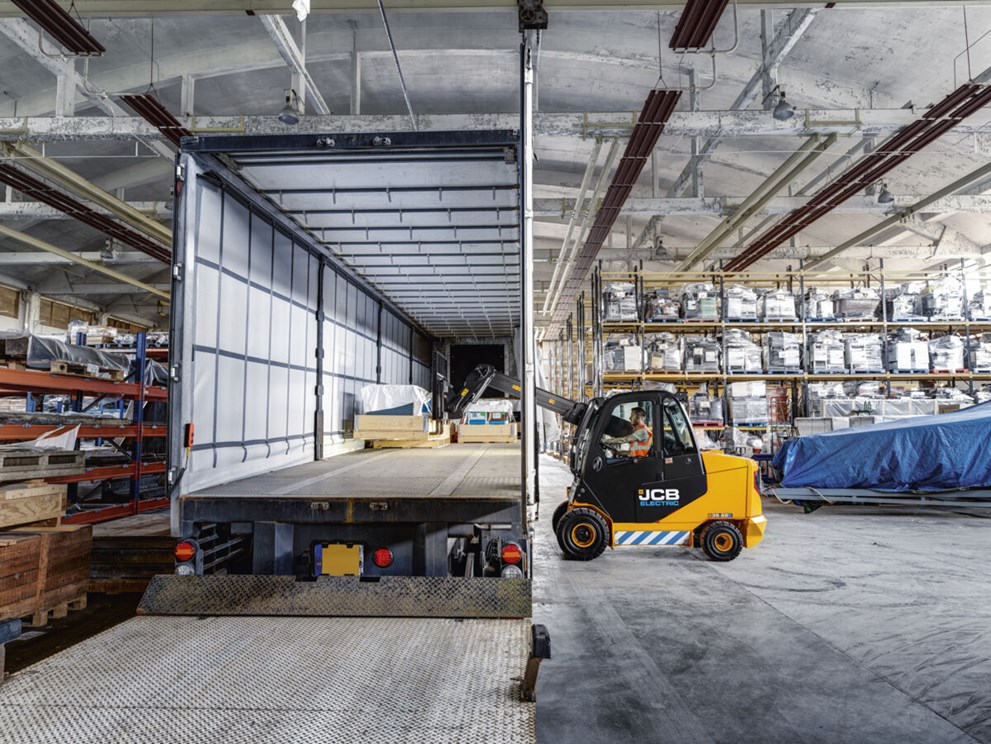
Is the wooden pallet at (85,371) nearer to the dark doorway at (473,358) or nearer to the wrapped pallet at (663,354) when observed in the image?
the dark doorway at (473,358)

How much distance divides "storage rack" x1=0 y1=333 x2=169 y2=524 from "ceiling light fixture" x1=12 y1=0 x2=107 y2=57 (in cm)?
335

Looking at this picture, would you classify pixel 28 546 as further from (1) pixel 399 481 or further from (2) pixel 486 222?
(2) pixel 486 222

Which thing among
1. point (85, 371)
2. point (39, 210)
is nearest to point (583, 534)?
point (85, 371)

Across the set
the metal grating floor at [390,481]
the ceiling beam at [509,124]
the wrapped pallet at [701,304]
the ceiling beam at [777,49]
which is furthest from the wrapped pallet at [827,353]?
the metal grating floor at [390,481]

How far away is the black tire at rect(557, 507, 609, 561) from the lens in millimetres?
6691

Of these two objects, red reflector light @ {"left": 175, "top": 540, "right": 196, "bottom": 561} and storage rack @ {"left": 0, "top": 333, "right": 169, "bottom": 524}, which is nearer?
red reflector light @ {"left": 175, "top": 540, "right": 196, "bottom": 561}

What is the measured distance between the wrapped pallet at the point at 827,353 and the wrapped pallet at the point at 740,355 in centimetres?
122

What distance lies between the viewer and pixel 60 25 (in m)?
5.86

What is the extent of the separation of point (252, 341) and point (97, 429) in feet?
10.9

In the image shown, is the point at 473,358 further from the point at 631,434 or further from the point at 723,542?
the point at 723,542

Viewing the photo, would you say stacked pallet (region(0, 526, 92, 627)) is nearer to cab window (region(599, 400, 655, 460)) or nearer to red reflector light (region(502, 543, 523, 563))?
red reflector light (region(502, 543, 523, 563))

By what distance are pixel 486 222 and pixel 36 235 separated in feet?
46.8

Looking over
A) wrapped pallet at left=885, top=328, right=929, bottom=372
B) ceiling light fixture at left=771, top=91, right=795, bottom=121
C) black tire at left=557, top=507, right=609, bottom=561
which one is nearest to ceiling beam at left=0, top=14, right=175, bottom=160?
black tire at left=557, top=507, right=609, bottom=561

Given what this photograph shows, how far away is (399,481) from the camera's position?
4684 mm
